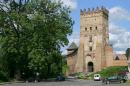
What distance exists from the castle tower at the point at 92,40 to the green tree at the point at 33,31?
4322 cm

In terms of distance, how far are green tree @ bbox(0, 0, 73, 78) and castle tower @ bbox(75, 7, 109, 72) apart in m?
43.2

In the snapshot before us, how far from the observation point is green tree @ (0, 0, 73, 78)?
6431 centimetres

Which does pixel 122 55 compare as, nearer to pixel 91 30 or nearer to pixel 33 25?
pixel 91 30

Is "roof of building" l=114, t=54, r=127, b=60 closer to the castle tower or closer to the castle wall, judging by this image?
the castle wall

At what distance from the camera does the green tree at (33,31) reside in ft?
211

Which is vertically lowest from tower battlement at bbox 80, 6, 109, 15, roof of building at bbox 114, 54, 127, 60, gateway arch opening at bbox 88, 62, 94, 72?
gateway arch opening at bbox 88, 62, 94, 72

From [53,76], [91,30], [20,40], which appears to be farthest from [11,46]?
[91,30]

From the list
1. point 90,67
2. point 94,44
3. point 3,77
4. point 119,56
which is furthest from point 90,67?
point 3,77

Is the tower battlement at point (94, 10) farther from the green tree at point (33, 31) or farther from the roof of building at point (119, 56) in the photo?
the green tree at point (33, 31)

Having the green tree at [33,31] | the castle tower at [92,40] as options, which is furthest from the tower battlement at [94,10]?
the green tree at [33,31]

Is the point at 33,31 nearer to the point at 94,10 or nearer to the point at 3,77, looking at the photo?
the point at 3,77

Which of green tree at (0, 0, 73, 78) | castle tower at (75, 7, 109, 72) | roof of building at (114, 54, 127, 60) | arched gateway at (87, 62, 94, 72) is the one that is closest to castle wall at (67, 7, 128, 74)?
castle tower at (75, 7, 109, 72)

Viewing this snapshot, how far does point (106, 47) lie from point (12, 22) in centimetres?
5263

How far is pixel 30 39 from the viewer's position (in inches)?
2574
